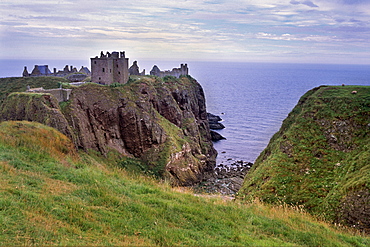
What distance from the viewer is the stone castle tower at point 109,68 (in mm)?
57875

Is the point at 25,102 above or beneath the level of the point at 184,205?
above

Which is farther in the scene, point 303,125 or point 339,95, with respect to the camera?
point 339,95

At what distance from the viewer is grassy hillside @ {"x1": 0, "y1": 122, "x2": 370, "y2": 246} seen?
898cm

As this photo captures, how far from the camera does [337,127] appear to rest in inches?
1172

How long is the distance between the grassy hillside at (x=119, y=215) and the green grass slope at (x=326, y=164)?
6.79 meters

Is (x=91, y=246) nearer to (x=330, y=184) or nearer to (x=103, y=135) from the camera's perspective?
(x=330, y=184)

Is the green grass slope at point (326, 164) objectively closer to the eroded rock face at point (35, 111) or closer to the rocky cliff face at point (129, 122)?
the rocky cliff face at point (129, 122)

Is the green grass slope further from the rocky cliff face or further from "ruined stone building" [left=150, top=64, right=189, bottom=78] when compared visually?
"ruined stone building" [left=150, top=64, right=189, bottom=78]

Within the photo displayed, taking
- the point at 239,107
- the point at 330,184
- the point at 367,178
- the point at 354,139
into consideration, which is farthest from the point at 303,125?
the point at 239,107

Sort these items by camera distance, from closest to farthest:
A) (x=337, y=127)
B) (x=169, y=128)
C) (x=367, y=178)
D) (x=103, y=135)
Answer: (x=367, y=178), (x=337, y=127), (x=103, y=135), (x=169, y=128)

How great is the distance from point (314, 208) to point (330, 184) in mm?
3102

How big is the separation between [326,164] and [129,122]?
33.2 m

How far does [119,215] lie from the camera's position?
10.6m

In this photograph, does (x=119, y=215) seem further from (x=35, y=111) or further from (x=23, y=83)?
(x=23, y=83)
